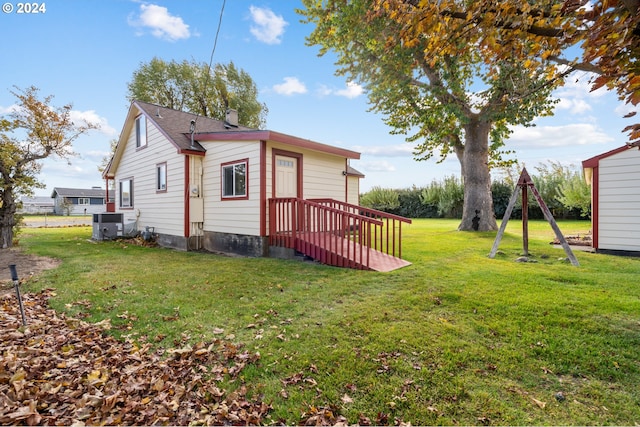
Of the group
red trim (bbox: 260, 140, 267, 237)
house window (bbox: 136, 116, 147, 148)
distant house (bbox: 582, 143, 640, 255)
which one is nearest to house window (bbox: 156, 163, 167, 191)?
house window (bbox: 136, 116, 147, 148)

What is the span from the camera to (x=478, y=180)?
1237 centimetres

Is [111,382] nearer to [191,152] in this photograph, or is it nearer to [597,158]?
[191,152]

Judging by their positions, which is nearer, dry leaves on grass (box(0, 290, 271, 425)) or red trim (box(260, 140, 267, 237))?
dry leaves on grass (box(0, 290, 271, 425))

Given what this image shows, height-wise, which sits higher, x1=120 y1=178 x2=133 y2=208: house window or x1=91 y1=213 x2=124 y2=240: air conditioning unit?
x1=120 y1=178 x2=133 y2=208: house window

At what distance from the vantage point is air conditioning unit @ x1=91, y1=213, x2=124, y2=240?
12.2 metres

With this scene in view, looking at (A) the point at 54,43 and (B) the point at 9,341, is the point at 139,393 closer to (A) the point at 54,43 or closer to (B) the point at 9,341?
(B) the point at 9,341

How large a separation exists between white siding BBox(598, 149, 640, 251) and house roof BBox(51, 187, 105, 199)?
58.5 metres

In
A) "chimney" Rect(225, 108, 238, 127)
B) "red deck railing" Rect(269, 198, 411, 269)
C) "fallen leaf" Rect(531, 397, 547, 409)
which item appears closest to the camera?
"fallen leaf" Rect(531, 397, 547, 409)

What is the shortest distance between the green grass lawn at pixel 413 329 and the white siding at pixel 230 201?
2.10 m

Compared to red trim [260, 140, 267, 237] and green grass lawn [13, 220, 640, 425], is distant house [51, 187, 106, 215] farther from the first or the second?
green grass lawn [13, 220, 640, 425]

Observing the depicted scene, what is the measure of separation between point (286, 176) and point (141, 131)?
7.60 meters

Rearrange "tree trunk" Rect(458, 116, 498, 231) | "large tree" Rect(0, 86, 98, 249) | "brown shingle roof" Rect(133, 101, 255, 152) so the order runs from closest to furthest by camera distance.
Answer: "large tree" Rect(0, 86, 98, 249)
"brown shingle roof" Rect(133, 101, 255, 152)
"tree trunk" Rect(458, 116, 498, 231)

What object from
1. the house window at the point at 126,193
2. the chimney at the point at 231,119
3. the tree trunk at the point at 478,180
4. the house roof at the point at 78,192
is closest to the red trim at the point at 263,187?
the chimney at the point at 231,119

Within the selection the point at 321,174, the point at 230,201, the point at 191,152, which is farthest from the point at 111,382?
the point at 321,174
